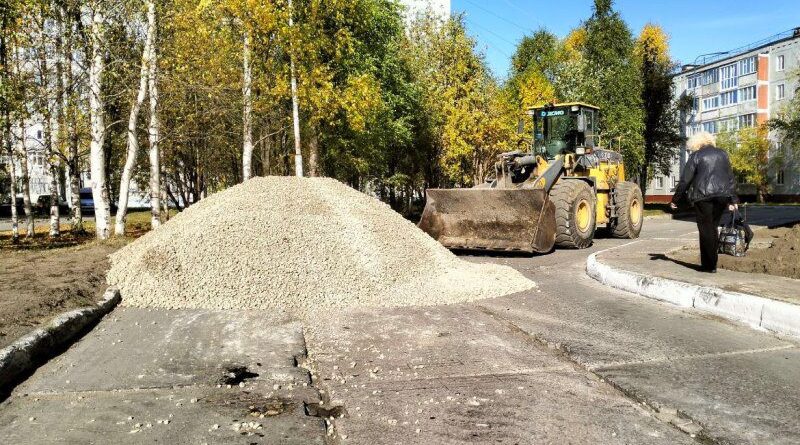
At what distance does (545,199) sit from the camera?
11.3 m

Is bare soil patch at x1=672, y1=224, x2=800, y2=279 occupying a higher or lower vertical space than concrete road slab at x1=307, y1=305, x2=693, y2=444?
higher

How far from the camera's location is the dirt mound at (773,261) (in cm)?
765

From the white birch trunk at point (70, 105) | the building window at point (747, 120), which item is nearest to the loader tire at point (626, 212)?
the white birch trunk at point (70, 105)

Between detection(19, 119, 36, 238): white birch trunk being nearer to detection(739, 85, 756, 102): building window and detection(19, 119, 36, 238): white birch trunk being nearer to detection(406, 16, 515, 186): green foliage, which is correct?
detection(406, 16, 515, 186): green foliage

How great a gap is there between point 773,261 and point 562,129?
7086mm

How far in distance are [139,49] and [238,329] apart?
13.6 m

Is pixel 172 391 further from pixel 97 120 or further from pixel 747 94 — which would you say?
pixel 747 94

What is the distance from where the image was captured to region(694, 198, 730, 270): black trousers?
25.0 ft

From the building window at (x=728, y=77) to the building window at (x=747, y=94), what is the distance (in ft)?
3.94

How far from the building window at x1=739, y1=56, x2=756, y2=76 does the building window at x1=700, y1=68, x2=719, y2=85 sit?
131 inches

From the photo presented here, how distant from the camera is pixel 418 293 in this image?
745cm

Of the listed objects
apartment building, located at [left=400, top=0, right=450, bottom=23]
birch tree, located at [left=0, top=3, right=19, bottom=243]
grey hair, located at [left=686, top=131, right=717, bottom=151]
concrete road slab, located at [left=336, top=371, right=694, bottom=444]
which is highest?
apartment building, located at [left=400, top=0, right=450, bottom=23]

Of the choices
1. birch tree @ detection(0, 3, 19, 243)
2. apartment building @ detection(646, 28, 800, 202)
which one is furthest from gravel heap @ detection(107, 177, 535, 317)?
apartment building @ detection(646, 28, 800, 202)

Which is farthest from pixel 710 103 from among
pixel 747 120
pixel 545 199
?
pixel 545 199
